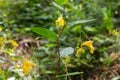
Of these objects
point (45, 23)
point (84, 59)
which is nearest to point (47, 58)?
point (84, 59)

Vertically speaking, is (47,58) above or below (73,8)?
below

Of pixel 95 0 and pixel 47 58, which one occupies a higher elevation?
pixel 95 0

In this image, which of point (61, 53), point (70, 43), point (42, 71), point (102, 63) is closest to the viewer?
point (61, 53)

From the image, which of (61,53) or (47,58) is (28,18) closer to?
(47,58)

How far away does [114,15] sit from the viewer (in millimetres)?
2805

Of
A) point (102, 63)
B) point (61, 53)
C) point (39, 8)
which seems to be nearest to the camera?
point (61, 53)

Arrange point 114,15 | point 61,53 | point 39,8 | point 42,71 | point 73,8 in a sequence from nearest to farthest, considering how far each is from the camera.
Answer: point 61,53
point 42,71
point 73,8
point 114,15
point 39,8

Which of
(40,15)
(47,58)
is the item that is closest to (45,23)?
(40,15)

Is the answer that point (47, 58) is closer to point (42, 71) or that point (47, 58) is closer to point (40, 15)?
point (42, 71)

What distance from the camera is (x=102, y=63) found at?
6.50 feet

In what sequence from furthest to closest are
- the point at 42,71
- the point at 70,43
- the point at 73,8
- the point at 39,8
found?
the point at 39,8, the point at 73,8, the point at 70,43, the point at 42,71

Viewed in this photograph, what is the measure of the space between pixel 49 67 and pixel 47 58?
0.11m

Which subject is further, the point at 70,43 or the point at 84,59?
the point at 70,43

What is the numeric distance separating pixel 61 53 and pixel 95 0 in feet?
5.39
